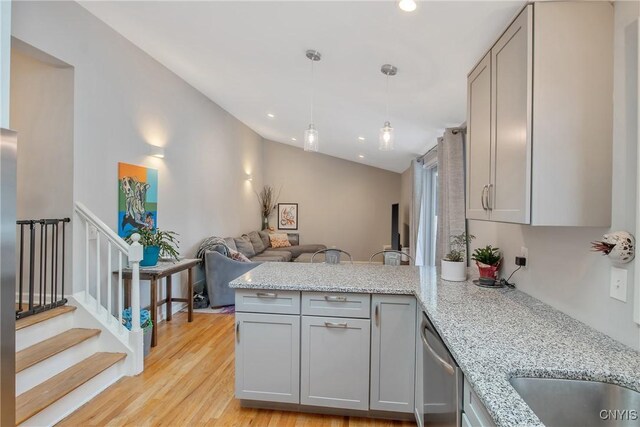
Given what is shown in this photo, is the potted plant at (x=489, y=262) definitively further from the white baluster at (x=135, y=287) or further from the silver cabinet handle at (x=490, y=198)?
the white baluster at (x=135, y=287)

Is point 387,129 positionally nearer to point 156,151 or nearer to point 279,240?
point 156,151

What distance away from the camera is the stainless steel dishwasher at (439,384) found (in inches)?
50.6

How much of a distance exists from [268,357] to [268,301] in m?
0.36

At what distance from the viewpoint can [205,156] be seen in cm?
536

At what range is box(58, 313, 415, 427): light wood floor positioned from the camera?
2.17 m

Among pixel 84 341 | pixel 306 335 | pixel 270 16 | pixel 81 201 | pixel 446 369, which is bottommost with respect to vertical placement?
pixel 84 341

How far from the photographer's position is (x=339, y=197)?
8.56 m

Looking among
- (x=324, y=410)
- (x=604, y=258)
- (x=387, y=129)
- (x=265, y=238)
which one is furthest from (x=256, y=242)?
(x=604, y=258)

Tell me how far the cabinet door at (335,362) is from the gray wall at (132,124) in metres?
2.14

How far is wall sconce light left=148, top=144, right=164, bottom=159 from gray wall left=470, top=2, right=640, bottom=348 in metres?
3.87

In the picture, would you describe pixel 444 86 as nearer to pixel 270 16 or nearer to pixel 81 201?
pixel 270 16

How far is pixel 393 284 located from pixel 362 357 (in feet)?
1.60

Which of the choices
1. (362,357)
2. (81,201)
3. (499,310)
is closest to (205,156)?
(81,201)

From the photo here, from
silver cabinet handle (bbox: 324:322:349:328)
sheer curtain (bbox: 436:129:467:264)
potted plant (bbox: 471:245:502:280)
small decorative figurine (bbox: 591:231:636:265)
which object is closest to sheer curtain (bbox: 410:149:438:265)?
sheer curtain (bbox: 436:129:467:264)
